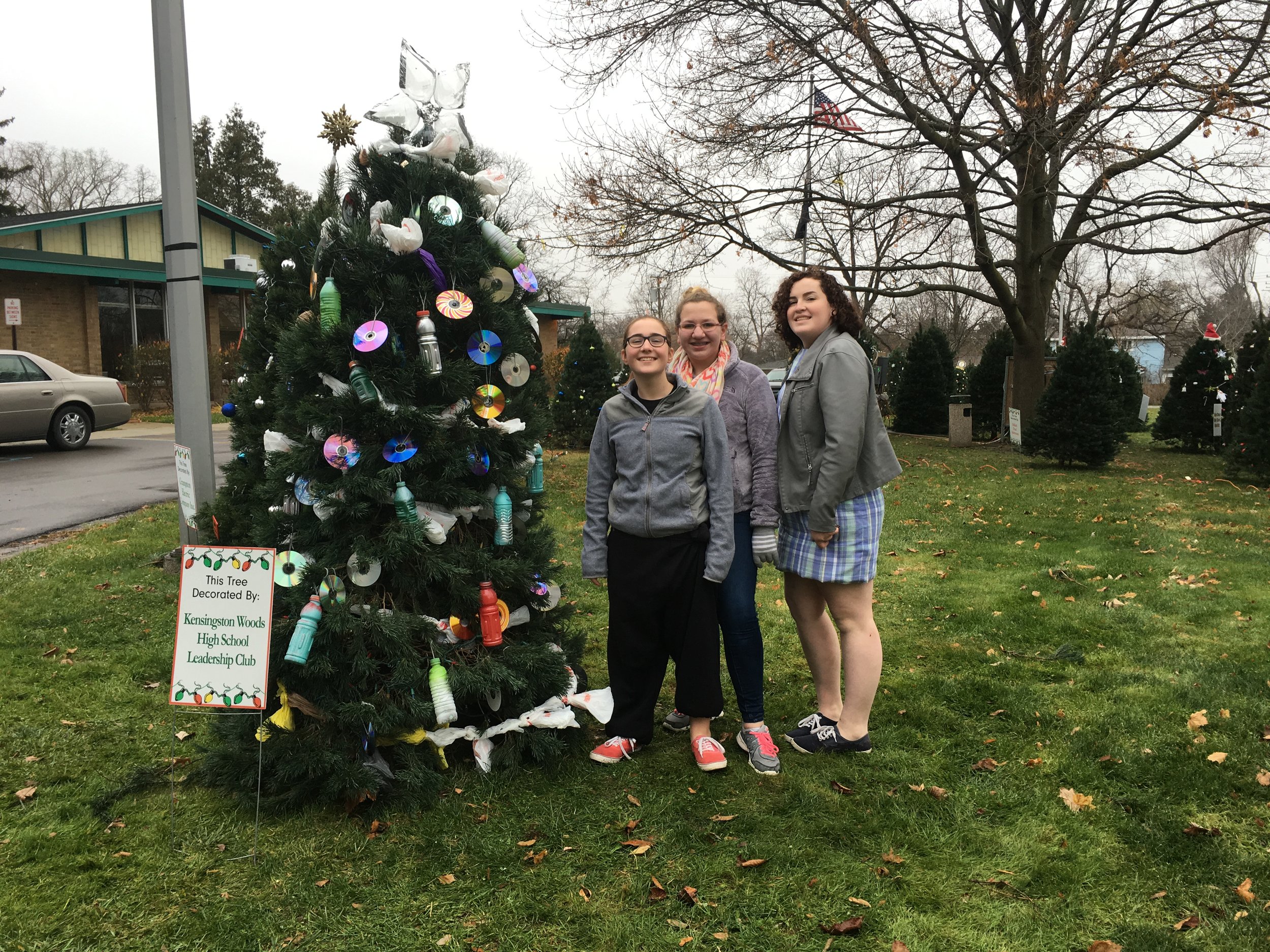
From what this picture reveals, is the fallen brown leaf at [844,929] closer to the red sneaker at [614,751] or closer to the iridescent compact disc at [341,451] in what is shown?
the red sneaker at [614,751]

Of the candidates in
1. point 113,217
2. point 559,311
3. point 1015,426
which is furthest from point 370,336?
point 559,311

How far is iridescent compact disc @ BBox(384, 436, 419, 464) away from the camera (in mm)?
3234

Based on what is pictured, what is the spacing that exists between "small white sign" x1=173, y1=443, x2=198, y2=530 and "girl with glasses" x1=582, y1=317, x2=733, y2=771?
2514 mm

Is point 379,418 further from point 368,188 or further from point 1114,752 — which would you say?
point 1114,752

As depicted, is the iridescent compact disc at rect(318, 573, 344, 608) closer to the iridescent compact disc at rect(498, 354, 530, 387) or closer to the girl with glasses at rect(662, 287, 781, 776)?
the iridescent compact disc at rect(498, 354, 530, 387)

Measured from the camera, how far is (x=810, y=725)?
3.78 metres

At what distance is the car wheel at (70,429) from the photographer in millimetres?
13953

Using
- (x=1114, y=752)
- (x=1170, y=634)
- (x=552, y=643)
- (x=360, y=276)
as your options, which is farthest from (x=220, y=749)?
(x=1170, y=634)

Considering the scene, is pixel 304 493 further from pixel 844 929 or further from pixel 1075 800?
pixel 1075 800

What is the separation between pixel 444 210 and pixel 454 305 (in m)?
0.38

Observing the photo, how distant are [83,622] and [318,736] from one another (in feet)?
10.1

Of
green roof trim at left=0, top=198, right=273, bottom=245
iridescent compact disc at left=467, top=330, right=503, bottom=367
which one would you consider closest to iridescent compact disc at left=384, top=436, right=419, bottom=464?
iridescent compact disc at left=467, top=330, right=503, bottom=367

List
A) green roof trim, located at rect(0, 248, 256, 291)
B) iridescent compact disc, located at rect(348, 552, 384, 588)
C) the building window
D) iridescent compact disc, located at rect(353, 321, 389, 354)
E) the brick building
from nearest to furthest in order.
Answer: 1. iridescent compact disc, located at rect(353, 321, 389, 354)
2. iridescent compact disc, located at rect(348, 552, 384, 588)
3. green roof trim, located at rect(0, 248, 256, 291)
4. the brick building
5. the building window

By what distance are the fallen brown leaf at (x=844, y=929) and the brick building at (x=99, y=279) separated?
1987 centimetres
